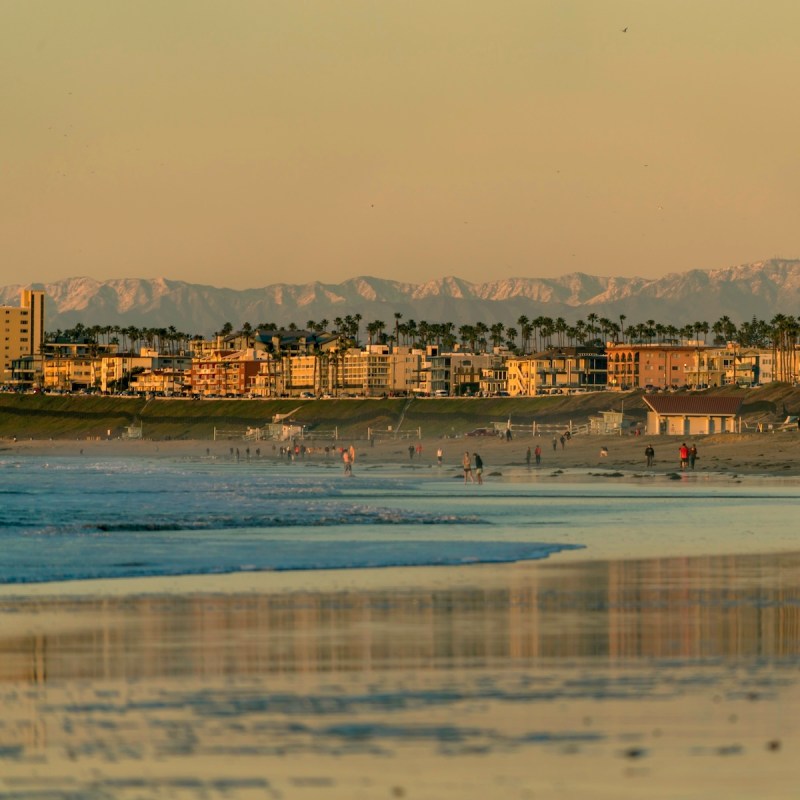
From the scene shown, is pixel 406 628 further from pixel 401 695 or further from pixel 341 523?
pixel 341 523

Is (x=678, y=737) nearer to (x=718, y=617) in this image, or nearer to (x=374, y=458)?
(x=718, y=617)

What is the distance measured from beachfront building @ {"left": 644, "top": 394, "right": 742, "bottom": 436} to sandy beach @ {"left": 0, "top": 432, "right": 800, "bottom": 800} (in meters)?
103

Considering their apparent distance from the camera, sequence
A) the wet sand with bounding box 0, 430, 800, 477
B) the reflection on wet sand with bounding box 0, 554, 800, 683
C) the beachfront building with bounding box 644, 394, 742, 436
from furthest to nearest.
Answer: the beachfront building with bounding box 644, 394, 742, 436 → the wet sand with bounding box 0, 430, 800, 477 → the reflection on wet sand with bounding box 0, 554, 800, 683

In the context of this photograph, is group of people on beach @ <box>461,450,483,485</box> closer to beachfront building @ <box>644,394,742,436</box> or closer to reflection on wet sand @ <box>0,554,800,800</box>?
beachfront building @ <box>644,394,742,436</box>

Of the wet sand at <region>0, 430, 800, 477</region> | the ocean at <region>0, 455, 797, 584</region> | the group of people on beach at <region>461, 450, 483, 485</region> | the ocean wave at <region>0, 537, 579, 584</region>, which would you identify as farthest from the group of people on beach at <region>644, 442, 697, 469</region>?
the ocean wave at <region>0, 537, 579, 584</region>

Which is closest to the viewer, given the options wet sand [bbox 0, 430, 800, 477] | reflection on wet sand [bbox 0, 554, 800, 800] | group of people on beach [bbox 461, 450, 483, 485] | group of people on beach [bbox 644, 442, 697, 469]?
reflection on wet sand [bbox 0, 554, 800, 800]

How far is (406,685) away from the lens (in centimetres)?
1367

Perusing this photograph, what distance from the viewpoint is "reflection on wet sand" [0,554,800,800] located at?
33.4 feet

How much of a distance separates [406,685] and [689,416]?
115632mm

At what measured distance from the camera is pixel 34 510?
46.5 m

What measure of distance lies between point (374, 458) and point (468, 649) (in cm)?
11893

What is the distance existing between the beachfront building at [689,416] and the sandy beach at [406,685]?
103m

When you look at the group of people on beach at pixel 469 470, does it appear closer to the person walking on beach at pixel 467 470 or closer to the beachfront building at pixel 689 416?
the person walking on beach at pixel 467 470

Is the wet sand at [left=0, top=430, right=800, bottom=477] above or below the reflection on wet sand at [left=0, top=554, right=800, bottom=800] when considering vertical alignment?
below
